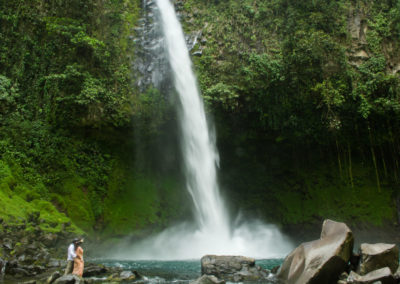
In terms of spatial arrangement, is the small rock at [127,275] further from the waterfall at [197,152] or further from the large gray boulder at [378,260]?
the waterfall at [197,152]

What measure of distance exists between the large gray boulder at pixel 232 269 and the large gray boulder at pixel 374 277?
230 cm

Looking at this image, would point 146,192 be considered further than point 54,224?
Yes

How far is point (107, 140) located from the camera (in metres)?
15.8

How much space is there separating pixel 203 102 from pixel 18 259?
9.58m

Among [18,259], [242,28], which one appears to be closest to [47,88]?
[18,259]

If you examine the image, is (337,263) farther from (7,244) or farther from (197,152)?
(197,152)

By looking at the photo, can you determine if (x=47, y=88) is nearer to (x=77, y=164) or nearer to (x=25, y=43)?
(x=25, y=43)

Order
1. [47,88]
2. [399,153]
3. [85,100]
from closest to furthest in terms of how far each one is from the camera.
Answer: [85,100] → [47,88] → [399,153]

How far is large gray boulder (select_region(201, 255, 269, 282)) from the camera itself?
26.1 ft

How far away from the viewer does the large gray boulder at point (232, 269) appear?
795 cm

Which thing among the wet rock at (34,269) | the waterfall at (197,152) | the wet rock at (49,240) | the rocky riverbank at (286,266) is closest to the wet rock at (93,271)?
the rocky riverbank at (286,266)

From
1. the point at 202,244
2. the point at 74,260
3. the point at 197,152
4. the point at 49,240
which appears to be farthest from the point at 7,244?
the point at 197,152

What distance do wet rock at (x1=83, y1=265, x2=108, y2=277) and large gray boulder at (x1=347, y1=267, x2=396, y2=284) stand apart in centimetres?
557

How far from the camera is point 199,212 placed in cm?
1476
